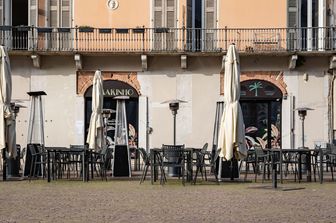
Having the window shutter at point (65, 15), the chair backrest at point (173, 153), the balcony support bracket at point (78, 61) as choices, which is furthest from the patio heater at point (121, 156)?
the window shutter at point (65, 15)

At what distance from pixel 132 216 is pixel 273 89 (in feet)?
57.5

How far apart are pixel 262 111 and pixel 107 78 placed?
6095mm

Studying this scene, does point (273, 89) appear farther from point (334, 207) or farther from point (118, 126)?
point (334, 207)

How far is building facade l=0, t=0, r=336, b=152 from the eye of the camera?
1051 inches

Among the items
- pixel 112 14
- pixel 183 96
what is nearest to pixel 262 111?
pixel 183 96

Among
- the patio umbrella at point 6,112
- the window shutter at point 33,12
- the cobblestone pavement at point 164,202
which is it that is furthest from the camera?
the window shutter at point 33,12

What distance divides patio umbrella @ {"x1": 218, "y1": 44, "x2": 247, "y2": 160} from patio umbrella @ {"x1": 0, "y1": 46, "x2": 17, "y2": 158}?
5078 millimetres

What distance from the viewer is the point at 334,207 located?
11.5 m

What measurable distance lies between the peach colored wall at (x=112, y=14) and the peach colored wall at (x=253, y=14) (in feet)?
9.92

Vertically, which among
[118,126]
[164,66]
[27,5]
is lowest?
[118,126]

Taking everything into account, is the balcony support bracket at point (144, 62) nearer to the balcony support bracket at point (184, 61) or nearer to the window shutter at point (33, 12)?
the balcony support bracket at point (184, 61)

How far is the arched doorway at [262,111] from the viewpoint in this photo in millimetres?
26984

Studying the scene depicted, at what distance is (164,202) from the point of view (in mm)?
12211

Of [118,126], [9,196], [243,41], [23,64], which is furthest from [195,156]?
[23,64]
